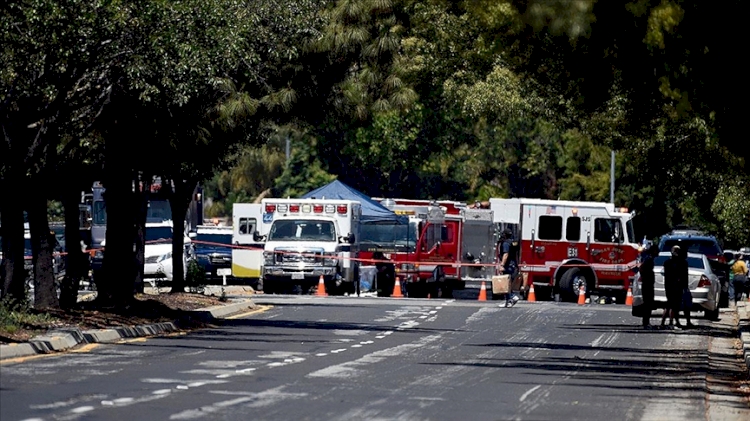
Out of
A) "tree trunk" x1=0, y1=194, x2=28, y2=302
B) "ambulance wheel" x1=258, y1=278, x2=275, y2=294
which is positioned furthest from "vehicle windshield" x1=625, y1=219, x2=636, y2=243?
"tree trunk" x1=0, y1=194, x2=28, y2=302

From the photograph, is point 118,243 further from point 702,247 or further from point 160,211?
point 160,211

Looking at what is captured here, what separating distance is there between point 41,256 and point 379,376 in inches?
390

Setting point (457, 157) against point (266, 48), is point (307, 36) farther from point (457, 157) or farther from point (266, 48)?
point (457, 157)

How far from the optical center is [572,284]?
4584cm

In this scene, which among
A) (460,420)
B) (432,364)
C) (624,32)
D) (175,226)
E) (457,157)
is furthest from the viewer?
(457,157)

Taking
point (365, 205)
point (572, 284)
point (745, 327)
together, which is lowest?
point (745, 327)

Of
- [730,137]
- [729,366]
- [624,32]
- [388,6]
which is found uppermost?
[388,6]

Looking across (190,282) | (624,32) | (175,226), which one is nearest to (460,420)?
(624,32)

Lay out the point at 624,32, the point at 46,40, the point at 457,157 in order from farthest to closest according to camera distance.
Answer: the point at 457,157, the point at 46,40, the point at 624,32

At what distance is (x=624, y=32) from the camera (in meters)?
17.3

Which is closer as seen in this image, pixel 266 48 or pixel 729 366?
pixel 729 366

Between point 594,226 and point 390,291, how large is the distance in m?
6.82

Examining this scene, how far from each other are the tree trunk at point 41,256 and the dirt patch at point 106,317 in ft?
1.55

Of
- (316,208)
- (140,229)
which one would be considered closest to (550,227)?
(316,208)
